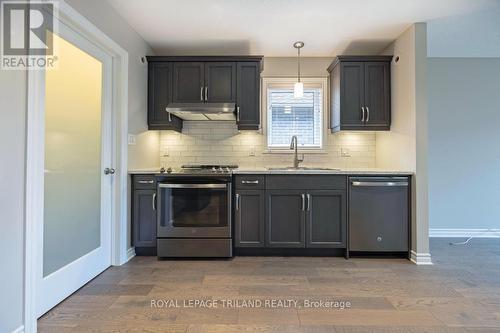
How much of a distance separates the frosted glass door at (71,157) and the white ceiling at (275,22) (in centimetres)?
77

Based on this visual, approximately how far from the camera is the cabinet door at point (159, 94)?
3.44 meters

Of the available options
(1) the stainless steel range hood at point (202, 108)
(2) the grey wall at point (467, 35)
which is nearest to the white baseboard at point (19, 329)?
(1) the stainless steel range hood at point (202, 108)

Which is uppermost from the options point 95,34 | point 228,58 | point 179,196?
point 228,58

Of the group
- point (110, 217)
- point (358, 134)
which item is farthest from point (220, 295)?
point (358, 134)

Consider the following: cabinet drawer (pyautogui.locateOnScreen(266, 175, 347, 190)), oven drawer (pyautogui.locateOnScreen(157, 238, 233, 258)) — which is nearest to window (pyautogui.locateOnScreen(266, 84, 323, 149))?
cabinet drawer (pyautogui.locateOnScreen(266, 175, 347, 190))

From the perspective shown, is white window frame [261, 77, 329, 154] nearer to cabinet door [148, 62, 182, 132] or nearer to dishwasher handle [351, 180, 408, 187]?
dishwasher handle [351, 180, 408, 187]

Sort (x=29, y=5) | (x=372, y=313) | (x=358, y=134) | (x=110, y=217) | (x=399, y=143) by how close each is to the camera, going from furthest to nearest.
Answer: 1. (x=358, y=134)
2. (x=399, y=143)
3. (x=110, y=217)
4. (x=372, y=313)
5. (x=29, y=5)

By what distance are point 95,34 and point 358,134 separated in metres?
3.16

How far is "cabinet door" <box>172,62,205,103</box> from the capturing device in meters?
3.44

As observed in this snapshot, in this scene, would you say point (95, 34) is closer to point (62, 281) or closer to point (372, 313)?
point (62, 281)

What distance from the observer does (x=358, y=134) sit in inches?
150

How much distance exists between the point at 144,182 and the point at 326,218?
196 centimetres

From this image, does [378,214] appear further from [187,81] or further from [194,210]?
[187,81]

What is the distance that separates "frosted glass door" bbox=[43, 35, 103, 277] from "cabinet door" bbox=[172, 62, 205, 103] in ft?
3.19
